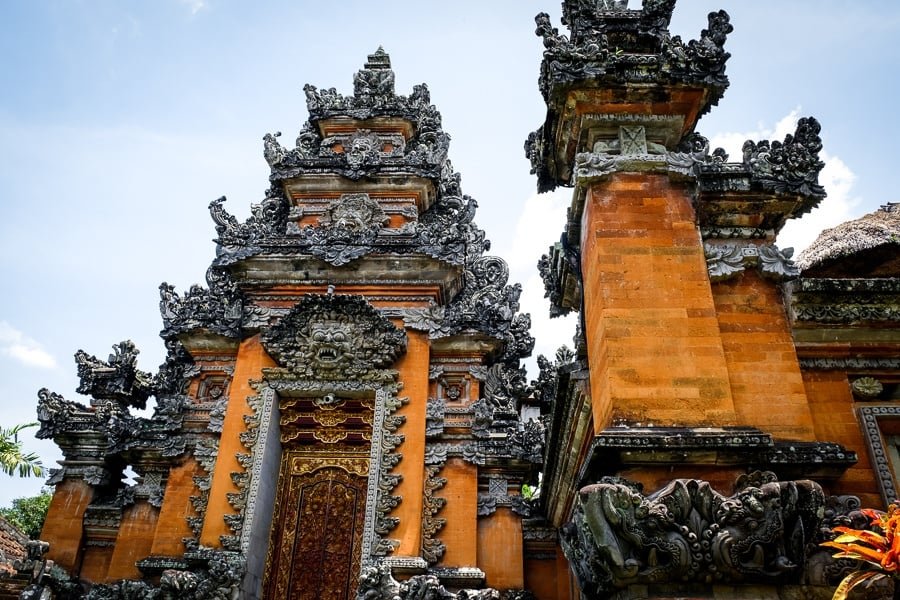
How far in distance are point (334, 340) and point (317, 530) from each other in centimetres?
298

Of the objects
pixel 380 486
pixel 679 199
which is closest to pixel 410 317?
pixel 380 486

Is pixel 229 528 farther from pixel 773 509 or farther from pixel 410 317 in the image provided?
pixel 773 509

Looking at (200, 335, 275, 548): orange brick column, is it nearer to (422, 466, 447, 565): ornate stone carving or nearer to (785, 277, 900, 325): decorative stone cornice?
(422, 466, 447, 565): ornate stone carving

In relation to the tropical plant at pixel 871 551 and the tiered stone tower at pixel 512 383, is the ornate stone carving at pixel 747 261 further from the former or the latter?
the tropical plant at pixel 871 551

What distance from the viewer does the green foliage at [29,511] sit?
28.3 metres

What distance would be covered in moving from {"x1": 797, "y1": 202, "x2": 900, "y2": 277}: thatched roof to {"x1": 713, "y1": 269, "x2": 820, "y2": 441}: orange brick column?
13.5 ft

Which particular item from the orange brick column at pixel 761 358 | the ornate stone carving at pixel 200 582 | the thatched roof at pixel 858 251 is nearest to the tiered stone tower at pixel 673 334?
the orange brick column at pixel 761 358

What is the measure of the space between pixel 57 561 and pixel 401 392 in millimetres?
6226

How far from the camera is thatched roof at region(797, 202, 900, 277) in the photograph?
33.5 feet

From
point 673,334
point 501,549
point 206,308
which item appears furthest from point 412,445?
point 673,334

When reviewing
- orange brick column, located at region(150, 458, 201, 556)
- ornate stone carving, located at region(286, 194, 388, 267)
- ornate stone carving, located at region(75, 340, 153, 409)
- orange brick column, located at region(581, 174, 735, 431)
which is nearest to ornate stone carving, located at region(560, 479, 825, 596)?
orange brick column, located at region(581, 174, 735, 431)

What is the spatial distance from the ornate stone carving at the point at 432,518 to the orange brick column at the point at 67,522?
5.91 meters

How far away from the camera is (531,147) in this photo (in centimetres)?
878

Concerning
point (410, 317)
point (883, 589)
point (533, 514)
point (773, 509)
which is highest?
point (410, 317)
